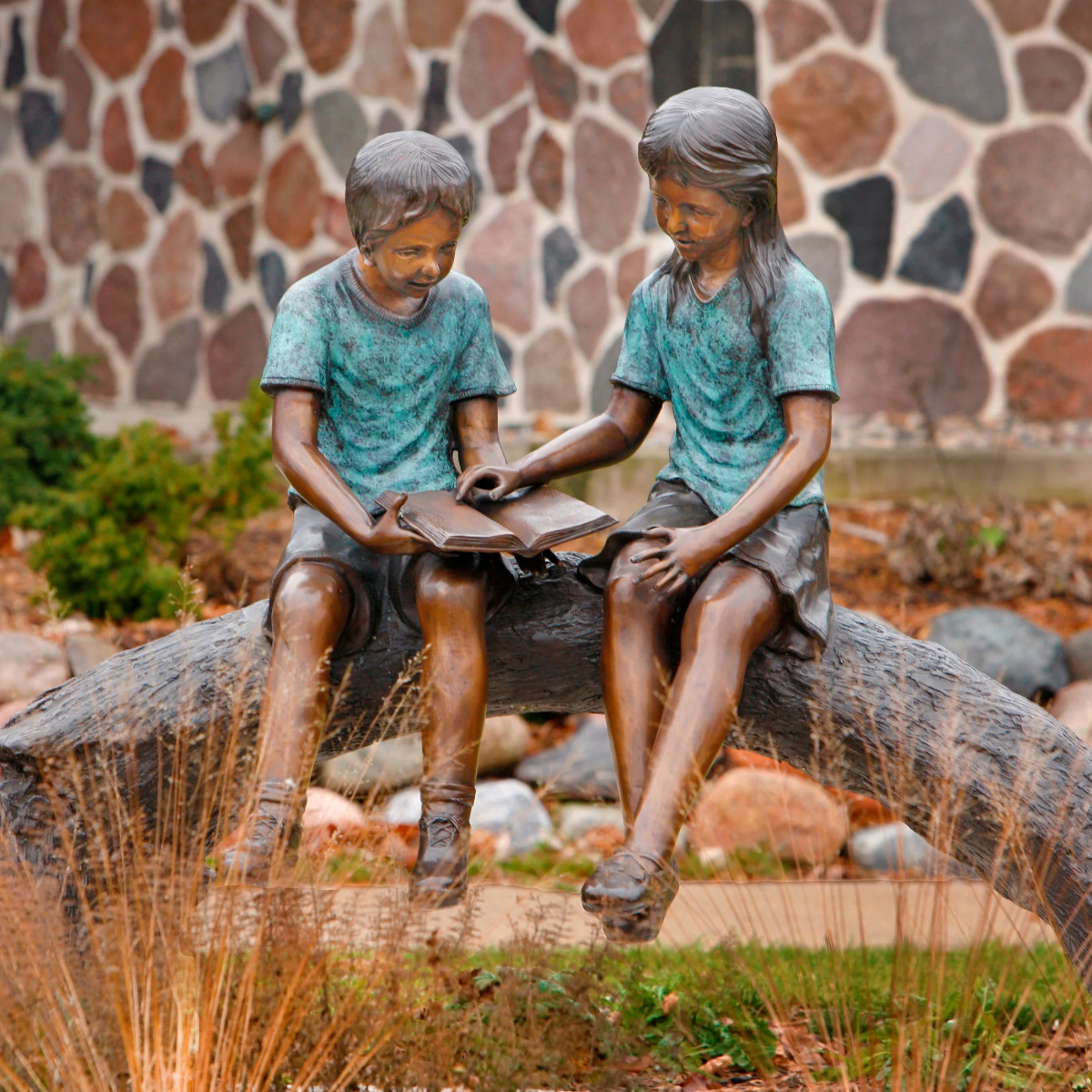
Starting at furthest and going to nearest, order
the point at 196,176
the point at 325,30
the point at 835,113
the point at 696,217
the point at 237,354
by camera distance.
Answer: the point at 196,176 → the point at 237,354 → the point at 325,30 → the point at 835,113 → the point at 696,217

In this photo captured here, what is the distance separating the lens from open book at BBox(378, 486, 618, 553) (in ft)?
9.33

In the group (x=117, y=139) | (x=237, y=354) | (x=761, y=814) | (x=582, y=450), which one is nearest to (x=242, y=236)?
(x=237, y=354)

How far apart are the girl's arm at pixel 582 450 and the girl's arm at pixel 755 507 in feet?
1.08

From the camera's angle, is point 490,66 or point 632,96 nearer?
point 632,96

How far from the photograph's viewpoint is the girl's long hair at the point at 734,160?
112 inches

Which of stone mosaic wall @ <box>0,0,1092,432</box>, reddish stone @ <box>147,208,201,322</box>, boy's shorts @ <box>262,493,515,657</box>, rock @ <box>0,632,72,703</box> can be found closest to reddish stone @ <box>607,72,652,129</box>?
stone mosaic wall @ <box>0,0,1092,432</box>

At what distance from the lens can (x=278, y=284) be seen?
8.40 metres

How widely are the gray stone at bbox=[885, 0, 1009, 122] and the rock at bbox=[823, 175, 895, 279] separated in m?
0.51

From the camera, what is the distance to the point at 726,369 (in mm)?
3096

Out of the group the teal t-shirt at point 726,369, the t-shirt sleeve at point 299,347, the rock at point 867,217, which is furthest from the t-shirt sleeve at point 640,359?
the rock at point 867,217

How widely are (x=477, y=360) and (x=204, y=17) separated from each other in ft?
20.6

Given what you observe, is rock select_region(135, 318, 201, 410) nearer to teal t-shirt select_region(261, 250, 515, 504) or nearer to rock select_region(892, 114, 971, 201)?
rock select_region(892, 114, 971, 201)

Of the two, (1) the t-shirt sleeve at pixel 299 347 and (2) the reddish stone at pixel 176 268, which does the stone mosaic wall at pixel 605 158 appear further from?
(1) the t-shirt sleeve at pixel 299 347

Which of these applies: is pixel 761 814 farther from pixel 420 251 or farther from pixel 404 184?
pixel 404 184
